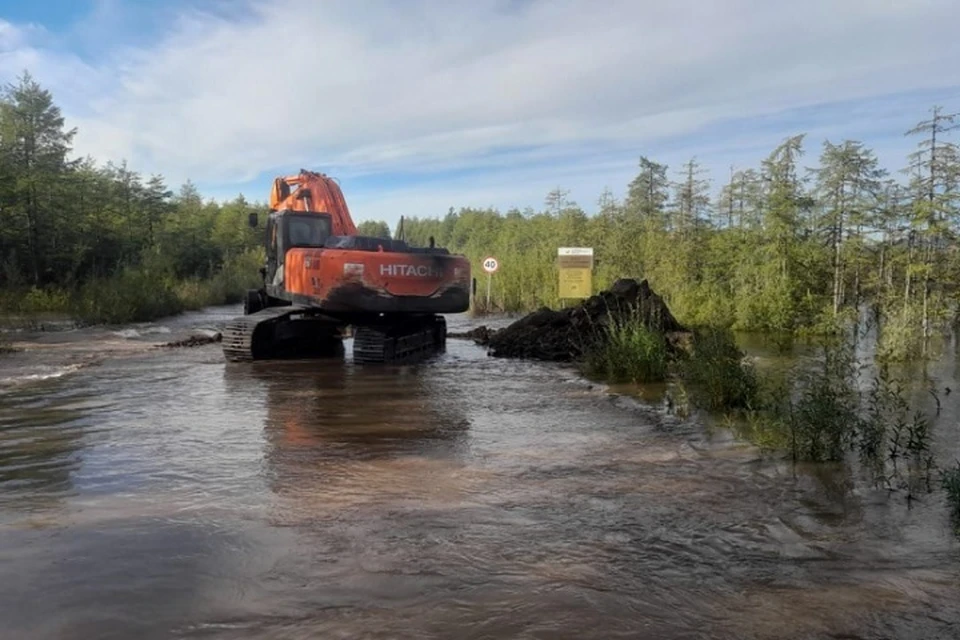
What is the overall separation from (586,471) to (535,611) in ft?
8.26

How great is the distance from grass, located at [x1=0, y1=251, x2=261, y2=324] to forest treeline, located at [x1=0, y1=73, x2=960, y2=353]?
2.5 inches

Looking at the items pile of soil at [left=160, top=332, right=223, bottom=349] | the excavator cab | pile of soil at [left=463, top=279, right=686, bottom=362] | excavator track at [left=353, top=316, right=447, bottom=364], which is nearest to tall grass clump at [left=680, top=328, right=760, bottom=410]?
pile of soil at [left=463, top=279, right=686, bottom=362]

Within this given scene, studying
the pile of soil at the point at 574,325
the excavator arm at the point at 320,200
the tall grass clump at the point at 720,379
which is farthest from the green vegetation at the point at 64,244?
the tall grass clump at the point at 720,379

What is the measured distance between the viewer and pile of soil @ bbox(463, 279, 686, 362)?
13.3m

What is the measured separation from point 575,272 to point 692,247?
527 centimetres

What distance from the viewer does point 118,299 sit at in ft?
67.8

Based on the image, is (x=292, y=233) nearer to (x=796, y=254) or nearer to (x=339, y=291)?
(x=339, y=291)

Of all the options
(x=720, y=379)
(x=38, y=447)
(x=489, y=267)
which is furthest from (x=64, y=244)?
(x=720, y=379)

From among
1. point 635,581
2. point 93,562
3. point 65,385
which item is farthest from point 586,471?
point 65,385

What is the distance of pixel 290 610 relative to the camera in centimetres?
348

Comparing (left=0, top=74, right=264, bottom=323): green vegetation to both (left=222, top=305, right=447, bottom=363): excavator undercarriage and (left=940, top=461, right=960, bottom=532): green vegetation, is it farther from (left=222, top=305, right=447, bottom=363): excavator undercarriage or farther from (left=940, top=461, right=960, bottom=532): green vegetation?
(left=940, top=461, right=960, bottom=532): green vegetation

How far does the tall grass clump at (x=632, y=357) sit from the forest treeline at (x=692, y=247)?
185 inches

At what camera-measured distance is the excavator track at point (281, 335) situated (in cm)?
1197

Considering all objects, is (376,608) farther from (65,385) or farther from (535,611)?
(65,385)
